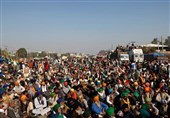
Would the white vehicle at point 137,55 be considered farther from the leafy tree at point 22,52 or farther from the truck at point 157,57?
the leafy tree at point 22,52

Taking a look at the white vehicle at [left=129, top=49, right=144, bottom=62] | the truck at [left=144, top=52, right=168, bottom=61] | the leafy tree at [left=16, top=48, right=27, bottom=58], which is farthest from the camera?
the leafy tree at [left=16, top=48, right=27, bottom=58]

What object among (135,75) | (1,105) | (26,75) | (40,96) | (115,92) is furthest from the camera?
(26,75)

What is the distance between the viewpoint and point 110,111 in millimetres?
9492

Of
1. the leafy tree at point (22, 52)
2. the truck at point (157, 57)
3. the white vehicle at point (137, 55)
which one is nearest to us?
the truck at point (157, 57)

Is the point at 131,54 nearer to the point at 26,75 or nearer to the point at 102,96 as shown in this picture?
the point at 26,75

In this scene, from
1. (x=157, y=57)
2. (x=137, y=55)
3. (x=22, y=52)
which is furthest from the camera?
(x=22, y=52)

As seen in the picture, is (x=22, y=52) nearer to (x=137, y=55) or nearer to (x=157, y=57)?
(x=137, y=55)

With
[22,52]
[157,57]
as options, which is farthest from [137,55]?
[22,52]

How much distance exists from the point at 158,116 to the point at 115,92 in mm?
3325

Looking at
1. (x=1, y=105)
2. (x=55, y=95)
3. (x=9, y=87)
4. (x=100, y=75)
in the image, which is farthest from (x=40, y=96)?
(x=100, y=75)

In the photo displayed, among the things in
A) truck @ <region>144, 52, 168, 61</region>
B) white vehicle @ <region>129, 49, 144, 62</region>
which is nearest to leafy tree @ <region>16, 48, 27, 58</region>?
white vehicle @ <region>129, 49, 144, 62</region>

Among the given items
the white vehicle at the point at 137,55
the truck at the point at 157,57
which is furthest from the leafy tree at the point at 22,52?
the truck at the point at 157,57

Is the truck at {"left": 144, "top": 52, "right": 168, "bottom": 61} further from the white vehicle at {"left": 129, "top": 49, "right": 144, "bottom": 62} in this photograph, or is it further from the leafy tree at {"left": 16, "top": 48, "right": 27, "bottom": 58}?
the leafy tree at {"left": 16, "top": 48, "right": 27, "bottom": 58}

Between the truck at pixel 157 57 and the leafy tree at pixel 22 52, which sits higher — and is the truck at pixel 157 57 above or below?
above
